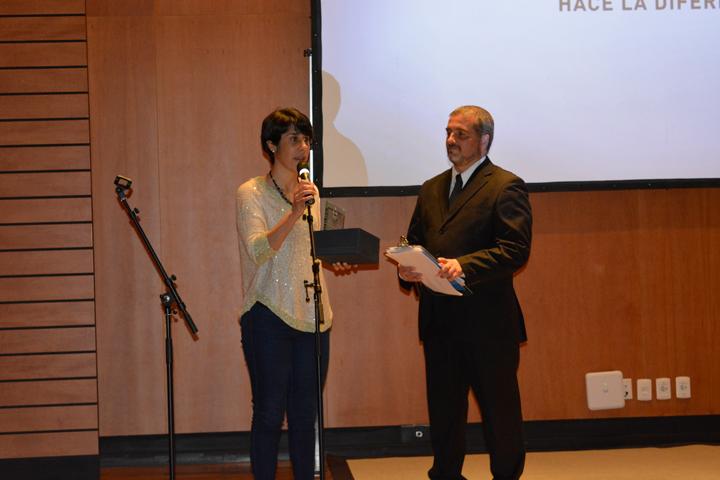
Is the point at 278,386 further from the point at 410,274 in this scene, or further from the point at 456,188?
the point at 456,188

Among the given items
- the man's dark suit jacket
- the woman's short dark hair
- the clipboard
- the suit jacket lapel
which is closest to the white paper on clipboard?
the clipboard

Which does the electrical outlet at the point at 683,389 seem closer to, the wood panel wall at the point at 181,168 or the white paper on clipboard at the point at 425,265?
the white paper on clipboard at the point at 425,265

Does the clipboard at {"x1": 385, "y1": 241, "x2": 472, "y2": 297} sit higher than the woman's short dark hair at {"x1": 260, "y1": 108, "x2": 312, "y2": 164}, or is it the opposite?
the woman's short dark hair at {"x1": 260, "y1": 108, "x2": 312, "y2": 164}

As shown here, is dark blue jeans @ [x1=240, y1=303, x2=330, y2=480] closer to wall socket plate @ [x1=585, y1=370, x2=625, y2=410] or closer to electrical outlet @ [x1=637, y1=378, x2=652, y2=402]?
wall socket plate @ [x1=585, y1=370, x2=625, y2=410]

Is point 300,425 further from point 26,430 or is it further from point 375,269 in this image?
point 26,430

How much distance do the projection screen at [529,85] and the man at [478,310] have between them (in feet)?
4.03

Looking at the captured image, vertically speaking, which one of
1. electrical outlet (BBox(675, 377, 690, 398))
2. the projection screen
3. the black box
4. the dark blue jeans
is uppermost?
the projection screen

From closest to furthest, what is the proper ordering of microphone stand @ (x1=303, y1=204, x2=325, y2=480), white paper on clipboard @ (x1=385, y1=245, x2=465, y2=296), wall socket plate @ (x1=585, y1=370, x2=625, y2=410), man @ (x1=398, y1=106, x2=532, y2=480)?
1. microphone stand @ (x1=303, y1=204, x2=325, y2=480)
2. white paper on clipboard @ (x1=385, y1=245, x2=465, y2=296)
3. man @ (x1=398, y1=106, x2=532, y2=480)
4. wall socket plate @ (x1=585, y1=370, x2=625, y2=410)

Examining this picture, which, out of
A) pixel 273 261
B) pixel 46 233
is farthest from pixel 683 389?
pixel 46 233

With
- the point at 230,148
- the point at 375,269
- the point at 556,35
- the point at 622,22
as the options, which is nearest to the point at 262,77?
the point at 230,148

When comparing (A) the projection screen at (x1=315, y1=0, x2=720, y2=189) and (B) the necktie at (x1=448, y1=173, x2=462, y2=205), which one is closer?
(B) the necktie at (x1=448, y1=173, x2=462, y2=205)

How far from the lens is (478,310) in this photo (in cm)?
352

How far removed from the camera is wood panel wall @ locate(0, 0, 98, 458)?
190 inches

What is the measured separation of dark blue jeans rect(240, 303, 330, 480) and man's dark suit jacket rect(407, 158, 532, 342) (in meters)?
0.55
